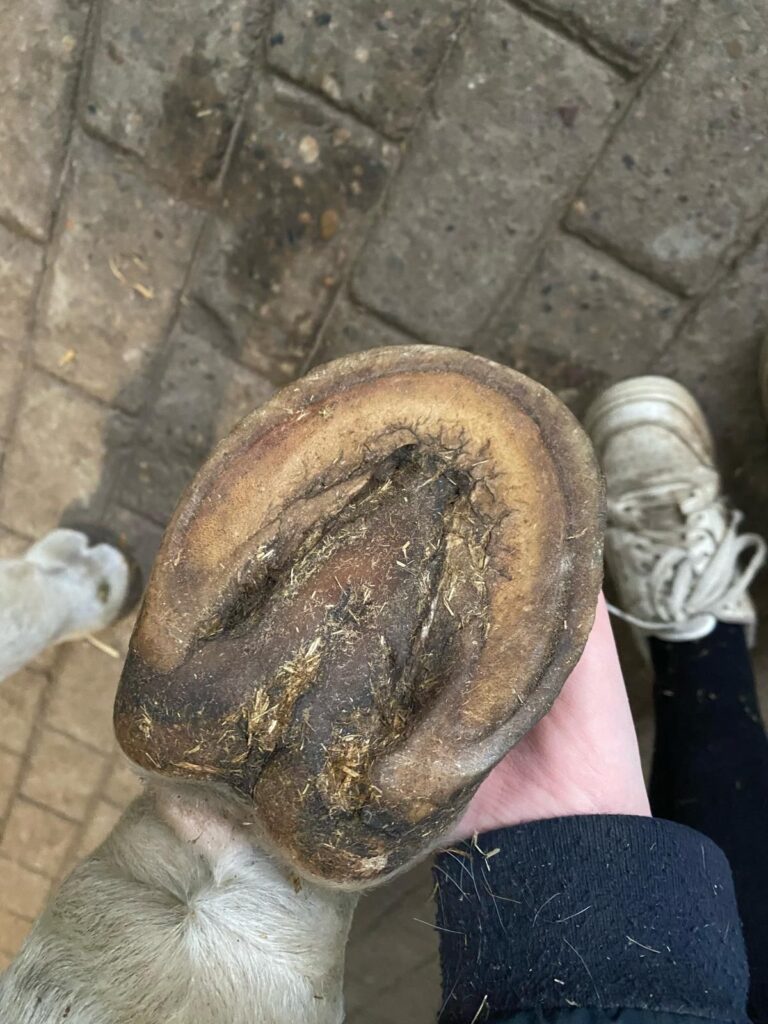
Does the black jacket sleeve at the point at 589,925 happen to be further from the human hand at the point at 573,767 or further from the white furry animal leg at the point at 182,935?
the white furry animal leg at the point at 182,935

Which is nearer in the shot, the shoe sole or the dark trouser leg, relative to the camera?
the dark trouser leg

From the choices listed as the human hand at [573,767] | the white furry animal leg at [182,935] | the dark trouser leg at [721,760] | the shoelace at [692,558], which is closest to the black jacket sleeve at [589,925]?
the human hand at [573,767]

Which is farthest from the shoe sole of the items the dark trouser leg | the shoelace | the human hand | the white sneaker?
the human hand

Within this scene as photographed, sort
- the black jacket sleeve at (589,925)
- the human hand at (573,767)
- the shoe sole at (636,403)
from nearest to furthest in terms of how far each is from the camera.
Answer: the black jacket sleeve at (589,925), the human hand at (573,767), the shoe sole at (636,403)

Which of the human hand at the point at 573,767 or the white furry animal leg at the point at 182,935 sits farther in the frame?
the human hand at the point at 573,767

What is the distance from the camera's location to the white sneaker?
1.53 meters

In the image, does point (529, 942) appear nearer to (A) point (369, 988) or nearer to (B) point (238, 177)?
(B) point (238, 177)

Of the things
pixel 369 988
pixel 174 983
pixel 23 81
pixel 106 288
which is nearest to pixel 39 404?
pixel 106 288

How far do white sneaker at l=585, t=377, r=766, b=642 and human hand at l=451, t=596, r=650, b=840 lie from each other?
51 centimetres

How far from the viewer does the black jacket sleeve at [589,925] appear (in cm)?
86

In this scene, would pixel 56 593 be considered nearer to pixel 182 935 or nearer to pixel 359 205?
pixel 359 205

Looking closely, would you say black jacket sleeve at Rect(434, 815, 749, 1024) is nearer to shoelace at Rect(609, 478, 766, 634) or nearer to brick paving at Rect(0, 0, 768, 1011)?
shoelace at Rect(609, 478, 766, 634)

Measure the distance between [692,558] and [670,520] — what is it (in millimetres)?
85

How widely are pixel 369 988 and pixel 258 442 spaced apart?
1.98 m
